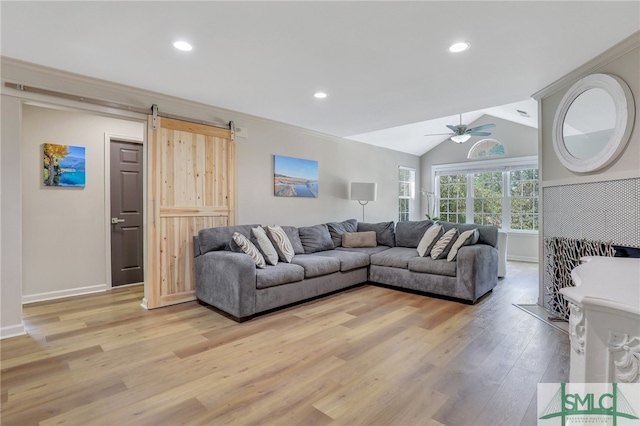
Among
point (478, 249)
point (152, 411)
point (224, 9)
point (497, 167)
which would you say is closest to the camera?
point (152, 411)

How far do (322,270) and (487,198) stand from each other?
17.8ft

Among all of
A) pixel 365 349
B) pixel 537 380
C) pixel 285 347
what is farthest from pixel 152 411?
pixel 537 380

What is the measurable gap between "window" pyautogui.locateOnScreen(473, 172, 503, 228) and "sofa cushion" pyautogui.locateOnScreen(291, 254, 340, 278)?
5018 millimetres

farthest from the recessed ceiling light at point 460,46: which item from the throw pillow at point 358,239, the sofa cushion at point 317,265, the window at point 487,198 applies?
the window at point 487,198

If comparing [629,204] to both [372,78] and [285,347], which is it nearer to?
[372,78]

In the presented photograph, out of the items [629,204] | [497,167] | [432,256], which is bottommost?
[432,256]

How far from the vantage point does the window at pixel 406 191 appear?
301 inches

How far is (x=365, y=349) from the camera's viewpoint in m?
2.44

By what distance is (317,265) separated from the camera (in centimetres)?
369

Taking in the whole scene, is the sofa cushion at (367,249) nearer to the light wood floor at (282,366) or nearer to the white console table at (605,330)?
the light wood floor at (282,366)

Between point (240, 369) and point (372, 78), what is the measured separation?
275cm

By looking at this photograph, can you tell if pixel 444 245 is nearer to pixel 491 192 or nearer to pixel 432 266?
pixel 432 266

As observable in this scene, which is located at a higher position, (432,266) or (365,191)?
(365,191)

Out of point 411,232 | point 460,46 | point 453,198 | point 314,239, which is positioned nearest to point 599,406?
point 460,46
